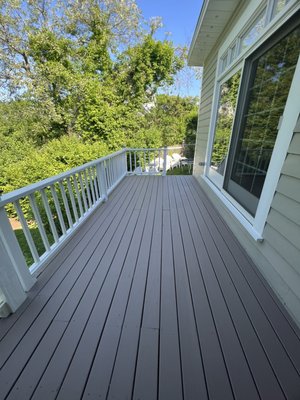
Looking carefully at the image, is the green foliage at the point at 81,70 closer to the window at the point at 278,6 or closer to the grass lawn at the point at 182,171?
the grass lawn at the point at 182,171

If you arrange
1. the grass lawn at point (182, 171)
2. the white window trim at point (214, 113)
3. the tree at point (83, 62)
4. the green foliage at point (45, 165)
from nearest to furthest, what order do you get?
the white window trim at point (214, 113), the green foliage at point (45, 165), the tree at point (83, 62), the grass lawn at point (182, 171)

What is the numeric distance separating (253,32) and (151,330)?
10.3 feet

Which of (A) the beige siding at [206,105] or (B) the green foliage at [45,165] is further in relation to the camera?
(B) the green foliage at [45,165]

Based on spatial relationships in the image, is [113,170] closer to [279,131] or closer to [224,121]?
[224,121]

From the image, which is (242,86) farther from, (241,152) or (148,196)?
(148,196)

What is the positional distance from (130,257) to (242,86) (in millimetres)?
2510

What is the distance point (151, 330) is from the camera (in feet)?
4.06

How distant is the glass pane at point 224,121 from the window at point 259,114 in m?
0.31

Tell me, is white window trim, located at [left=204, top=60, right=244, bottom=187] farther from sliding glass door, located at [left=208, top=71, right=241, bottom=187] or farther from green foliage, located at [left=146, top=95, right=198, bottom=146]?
green foliage, located at [left=146, top=95, right=198, bottom=146]

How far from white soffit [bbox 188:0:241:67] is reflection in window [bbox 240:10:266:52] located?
0.54 metres

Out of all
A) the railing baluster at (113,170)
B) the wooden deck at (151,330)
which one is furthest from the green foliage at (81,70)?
the wooden deck at (151,330)

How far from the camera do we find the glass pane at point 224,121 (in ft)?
8.93

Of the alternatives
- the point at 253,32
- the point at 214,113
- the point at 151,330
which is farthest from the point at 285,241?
the point at 214,113

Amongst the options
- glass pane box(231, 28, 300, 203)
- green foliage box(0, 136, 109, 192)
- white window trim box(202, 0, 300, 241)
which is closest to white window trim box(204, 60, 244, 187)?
white window trim box(202, 0, 300, 241)
